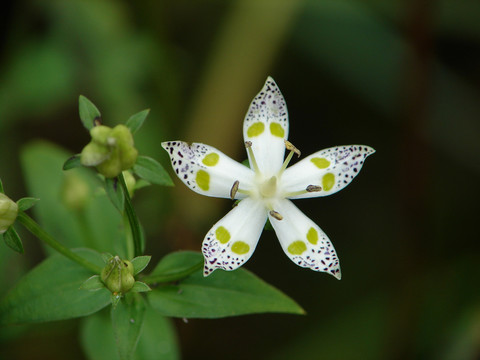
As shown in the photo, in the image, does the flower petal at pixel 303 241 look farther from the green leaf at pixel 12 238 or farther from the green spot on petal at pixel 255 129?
the green leaf at pixel 12 238

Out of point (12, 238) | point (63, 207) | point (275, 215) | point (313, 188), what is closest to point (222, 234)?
point (275, 215)

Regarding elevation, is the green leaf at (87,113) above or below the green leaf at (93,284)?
above

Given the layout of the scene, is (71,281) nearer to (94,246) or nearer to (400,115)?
(94,246)

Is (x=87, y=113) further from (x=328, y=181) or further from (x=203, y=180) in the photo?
(x=328, y=181)

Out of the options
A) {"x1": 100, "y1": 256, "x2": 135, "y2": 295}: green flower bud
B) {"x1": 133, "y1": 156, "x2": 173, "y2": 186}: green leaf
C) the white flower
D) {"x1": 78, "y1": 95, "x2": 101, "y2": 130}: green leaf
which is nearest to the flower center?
the white flower

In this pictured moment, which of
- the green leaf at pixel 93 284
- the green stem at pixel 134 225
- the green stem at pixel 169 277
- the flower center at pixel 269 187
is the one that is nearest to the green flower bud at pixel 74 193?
the green stem at pixel 169 277

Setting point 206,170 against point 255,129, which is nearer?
point 206,170

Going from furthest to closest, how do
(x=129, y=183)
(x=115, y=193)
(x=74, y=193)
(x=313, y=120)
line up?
(x=313, y=120) < (x=74, y=193) < (x=129, y=183) < (x=115, y=193)

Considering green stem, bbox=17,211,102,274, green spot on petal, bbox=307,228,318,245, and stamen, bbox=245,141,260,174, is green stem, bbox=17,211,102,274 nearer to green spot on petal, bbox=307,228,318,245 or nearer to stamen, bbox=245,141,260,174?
Result: stamen, bbox=245,141,260,174
